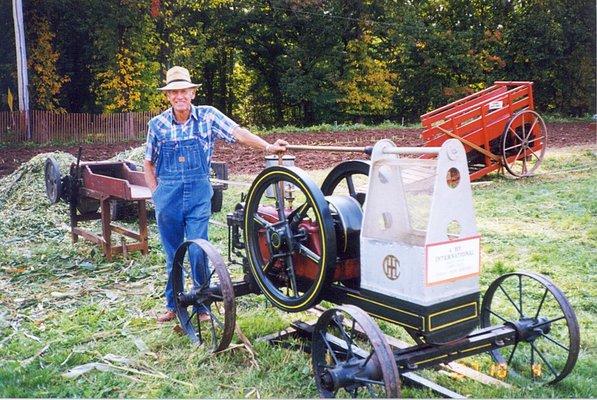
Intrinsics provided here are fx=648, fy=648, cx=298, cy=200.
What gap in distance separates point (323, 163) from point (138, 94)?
43.2 feet

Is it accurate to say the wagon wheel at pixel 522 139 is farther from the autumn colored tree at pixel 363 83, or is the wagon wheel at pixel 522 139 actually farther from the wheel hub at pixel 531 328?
the autumn colored tree at pixel 363 83

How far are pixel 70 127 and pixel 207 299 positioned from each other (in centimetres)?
1785

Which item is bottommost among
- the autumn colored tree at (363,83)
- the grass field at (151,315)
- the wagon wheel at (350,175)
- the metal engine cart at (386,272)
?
the grass field at (151,315)

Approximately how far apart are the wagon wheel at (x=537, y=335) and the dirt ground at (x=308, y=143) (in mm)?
8740

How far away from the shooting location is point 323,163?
527 inches

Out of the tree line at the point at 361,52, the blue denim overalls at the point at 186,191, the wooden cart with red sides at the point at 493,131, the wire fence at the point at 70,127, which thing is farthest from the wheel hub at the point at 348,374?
the tree line at the point at 361,52

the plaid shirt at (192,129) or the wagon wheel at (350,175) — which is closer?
the wagon wheel at (350,175)

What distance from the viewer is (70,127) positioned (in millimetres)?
20375

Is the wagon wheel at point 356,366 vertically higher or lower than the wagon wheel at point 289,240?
lower

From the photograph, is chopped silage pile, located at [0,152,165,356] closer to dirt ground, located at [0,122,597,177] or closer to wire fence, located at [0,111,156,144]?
dirt ground, located at [0,122,597,177]

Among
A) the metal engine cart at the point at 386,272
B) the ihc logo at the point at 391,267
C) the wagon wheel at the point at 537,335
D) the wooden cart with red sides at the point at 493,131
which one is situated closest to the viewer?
the metal engine cart at the point at 386,272

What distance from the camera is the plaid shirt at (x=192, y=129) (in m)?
4.27

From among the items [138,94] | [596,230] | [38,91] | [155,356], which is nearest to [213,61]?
[138,94]

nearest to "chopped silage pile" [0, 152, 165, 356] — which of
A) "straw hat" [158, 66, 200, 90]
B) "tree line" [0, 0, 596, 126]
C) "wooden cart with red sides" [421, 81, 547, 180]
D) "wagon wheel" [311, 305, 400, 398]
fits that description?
"straw hat" [158, 66, 200, 90]
